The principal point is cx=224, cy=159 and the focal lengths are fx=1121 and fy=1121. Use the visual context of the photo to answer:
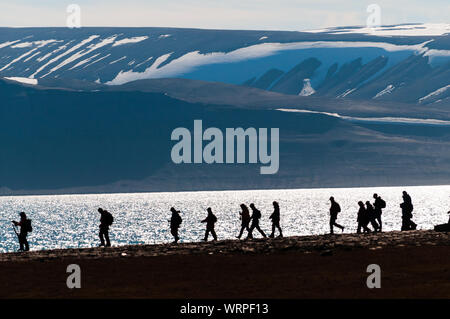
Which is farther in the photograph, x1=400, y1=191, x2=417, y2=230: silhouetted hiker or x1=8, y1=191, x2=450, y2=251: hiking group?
x1=400, y1=191, x2=417, y2=230: silhouetted hiker

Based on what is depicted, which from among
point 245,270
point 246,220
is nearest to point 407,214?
point 246,220

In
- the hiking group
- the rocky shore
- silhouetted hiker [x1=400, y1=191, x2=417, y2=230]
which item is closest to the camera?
the rocky shore

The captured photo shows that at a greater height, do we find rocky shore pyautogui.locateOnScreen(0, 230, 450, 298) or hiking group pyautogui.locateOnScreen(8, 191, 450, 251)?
hiking group pyautogui.locateOnScreen(8, 191, 450, 251)

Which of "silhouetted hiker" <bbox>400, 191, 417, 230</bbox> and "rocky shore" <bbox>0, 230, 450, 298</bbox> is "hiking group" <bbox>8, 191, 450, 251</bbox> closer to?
"silhouetted hiker" <bbox>400, 191, 417, 230</bbox>

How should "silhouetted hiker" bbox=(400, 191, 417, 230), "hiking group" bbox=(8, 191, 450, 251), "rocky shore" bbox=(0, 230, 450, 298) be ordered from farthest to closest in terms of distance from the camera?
"silhouetted hiker" bbox=(400, 191, 417, 230) → "hiking group" bbox=(8, 191, 450, 251) → "rocky shore" bbox=(0, 230, 450, 298)

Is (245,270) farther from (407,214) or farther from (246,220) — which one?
(407,214)

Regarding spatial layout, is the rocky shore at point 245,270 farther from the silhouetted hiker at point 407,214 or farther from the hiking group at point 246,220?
the silhouetted hiker at point 407,214

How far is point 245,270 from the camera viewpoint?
34.3 metres

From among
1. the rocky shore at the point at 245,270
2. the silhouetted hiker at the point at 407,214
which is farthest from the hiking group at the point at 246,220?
the rocky shore at the point at 245,270

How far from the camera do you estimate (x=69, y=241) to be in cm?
11656

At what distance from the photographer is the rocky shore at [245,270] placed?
1137 inches

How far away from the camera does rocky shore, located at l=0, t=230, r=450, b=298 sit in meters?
28.9

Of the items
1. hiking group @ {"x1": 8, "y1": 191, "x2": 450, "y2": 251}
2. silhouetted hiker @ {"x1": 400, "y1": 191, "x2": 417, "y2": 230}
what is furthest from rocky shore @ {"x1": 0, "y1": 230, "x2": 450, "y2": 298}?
silhouetted hiker @ {"x1": 400, "y1": 191, "x2": 417, "y2": 230}
